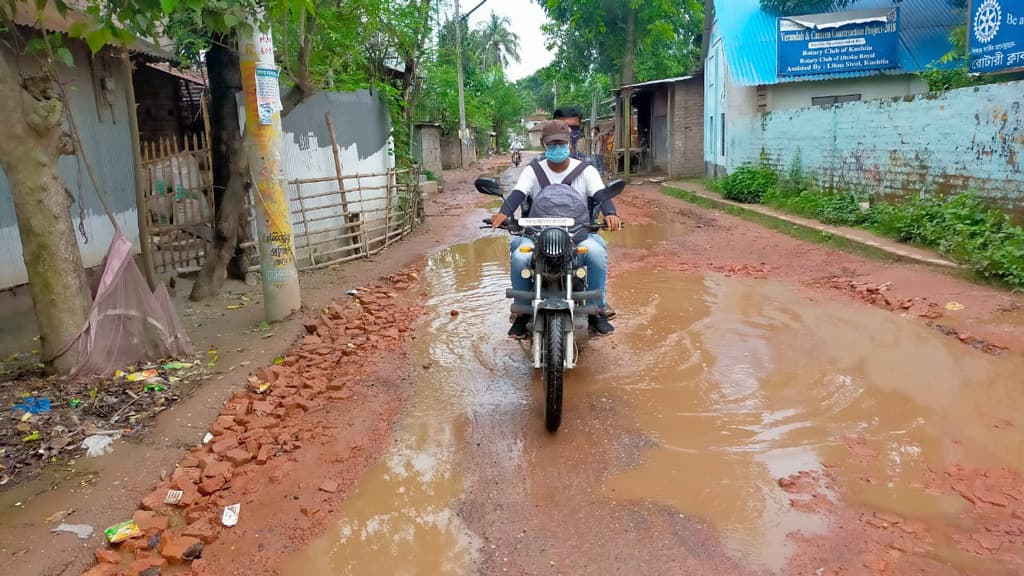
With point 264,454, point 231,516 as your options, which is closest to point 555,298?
point 264,454

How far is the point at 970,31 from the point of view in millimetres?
10602

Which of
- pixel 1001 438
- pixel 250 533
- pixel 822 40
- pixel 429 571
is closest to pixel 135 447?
pixel 250 533

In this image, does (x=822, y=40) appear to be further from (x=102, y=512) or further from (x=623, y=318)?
(x=102, y=512)

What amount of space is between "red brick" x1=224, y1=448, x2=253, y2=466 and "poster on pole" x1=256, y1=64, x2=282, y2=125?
327 centimetres

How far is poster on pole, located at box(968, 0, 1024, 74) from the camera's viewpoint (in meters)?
9.68

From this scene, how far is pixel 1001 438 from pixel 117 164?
902 cm

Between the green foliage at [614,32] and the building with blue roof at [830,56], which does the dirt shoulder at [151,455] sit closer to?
the building with blue roof at [830,56]

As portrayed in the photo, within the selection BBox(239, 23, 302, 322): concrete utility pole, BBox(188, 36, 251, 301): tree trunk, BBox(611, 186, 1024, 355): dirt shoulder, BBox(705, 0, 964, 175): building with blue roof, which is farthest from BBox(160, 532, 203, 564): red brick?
BBox(705, 0, 964, 175): building with blue roof

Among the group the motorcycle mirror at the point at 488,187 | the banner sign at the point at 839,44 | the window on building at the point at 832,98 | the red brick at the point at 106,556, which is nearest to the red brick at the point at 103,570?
the red brick at the point at 106,556

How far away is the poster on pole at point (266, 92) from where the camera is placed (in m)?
6.04

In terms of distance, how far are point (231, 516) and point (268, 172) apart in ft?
12.0

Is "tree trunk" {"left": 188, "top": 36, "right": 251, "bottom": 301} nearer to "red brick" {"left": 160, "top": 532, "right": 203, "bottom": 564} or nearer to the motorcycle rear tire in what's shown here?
the motorcycle rear tire

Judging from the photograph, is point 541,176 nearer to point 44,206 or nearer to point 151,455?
point 151,455

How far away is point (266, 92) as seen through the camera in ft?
20.0
